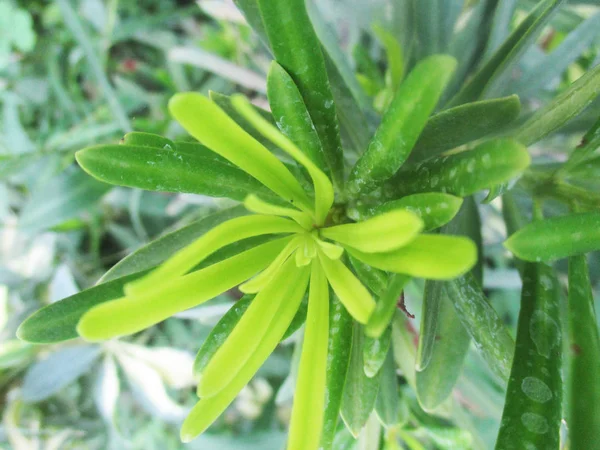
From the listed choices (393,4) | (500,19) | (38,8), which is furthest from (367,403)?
(38,8)

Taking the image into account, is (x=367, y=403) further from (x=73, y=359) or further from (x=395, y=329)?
(x=73, y=359)

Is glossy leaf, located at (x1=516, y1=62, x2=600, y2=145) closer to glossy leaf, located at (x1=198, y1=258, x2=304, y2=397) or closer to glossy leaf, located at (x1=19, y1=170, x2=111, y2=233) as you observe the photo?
glossy leaf, located at (x1=198, y1=258, x2=304, y2=397)

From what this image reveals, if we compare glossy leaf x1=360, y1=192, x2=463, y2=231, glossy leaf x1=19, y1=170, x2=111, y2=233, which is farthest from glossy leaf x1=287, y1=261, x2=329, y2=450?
glossy leaf x1=19, y1=170, x2=111, y2=233

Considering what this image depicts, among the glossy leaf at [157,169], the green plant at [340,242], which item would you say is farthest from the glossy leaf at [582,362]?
the glossy leaf at [157,169]

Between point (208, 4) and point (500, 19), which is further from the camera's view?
point (208, 4)

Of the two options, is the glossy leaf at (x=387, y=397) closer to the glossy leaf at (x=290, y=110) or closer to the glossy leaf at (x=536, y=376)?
the glossy leaf at (x=536, y=376)

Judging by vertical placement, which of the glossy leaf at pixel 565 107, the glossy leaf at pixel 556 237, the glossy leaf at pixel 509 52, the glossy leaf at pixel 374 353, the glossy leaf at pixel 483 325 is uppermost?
the glossy leaf at pixel 509 52
